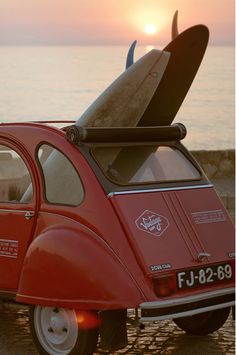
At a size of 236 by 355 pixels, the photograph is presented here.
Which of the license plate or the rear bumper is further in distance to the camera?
the license plate

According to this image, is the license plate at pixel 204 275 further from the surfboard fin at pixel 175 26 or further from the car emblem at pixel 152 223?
the surfboard fin at pixel 175 26

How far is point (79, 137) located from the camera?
6441 millimetres

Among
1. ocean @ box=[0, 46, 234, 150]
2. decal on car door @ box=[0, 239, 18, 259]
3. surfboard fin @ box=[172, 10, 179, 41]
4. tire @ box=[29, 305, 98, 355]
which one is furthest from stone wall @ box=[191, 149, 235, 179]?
ocean @ box=[0, 46, 234, 150]

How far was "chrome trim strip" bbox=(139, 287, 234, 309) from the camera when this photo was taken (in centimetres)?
589

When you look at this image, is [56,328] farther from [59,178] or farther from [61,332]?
[59,178]

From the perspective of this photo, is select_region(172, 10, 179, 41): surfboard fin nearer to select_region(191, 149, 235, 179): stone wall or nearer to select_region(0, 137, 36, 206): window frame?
select_region(0, 137, 36, 206): window frame

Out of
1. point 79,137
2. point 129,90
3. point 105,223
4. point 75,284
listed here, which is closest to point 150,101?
point 129,90

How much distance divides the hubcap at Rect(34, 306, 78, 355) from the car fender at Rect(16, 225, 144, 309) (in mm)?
141

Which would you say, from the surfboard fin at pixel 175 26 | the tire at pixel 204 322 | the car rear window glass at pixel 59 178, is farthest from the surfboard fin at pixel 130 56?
the tire at pixel 204 322

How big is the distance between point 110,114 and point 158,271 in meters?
1.50

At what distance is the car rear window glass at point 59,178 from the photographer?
6.46 m

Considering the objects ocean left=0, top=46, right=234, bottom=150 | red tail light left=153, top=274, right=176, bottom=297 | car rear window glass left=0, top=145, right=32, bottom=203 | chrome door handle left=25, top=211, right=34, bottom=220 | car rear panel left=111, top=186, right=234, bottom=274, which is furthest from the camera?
ocean left=0, top=46, right=234, bottom=150

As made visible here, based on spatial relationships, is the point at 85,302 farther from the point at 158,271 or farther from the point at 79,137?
the point at 79,137

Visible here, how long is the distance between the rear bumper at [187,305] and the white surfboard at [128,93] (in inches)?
63.9
